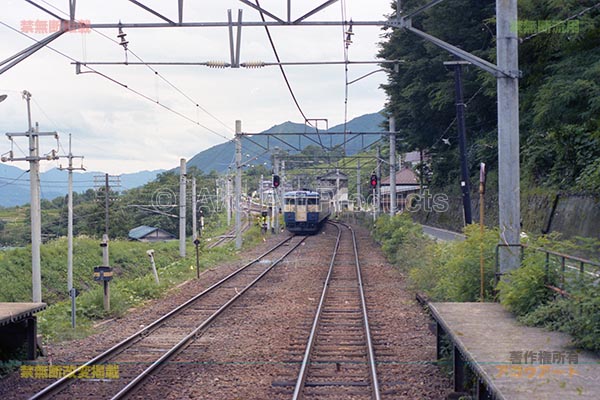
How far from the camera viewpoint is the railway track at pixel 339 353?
323 inches

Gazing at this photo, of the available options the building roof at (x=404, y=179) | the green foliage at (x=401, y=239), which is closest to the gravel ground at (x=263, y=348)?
the green foliage at (x=401, y=239)

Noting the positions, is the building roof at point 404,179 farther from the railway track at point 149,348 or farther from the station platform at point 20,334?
the station platform at point 20,334

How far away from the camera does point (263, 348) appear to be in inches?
420

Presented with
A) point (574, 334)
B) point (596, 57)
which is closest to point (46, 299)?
point (596, 57)

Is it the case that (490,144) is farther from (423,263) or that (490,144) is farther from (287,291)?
(287,291)

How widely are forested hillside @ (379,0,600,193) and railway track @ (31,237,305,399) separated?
8.66m

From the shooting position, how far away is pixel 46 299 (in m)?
31.0

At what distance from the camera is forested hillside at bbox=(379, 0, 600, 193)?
18.0 metres

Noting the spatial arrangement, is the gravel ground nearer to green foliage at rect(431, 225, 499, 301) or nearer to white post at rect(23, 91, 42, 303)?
green foliage at rect(431, 225, 499, 301)

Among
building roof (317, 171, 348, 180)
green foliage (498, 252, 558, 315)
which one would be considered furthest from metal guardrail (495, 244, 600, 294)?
building roof (317, 171, 348, 180)

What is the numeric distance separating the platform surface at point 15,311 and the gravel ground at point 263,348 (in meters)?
0.76

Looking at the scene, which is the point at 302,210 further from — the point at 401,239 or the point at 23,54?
the point at 23,54

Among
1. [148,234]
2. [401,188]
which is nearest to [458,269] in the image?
[148,234]

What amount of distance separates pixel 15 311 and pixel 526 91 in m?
17.5
